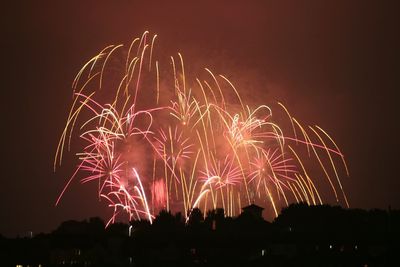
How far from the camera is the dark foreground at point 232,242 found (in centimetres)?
6456

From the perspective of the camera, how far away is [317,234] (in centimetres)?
6906

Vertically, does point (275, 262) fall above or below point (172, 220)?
below

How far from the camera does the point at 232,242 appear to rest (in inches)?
2640

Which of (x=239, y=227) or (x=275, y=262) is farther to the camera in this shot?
(x=239, y=227)

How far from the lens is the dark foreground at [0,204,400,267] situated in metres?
64.6

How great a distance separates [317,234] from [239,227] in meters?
8.61
